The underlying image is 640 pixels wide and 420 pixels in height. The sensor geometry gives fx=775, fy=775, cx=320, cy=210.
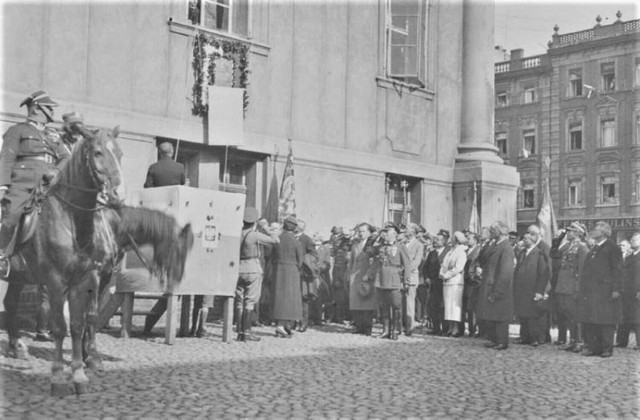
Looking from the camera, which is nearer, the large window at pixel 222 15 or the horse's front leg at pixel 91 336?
the horse's front leg at pixel 91 336

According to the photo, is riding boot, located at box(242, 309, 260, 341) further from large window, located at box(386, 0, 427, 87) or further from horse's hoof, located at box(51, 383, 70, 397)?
large window, located at box(386, 0, 427, 87)

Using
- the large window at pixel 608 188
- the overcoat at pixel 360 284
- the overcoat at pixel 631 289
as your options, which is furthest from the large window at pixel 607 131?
the overcoat at pixel 360 284

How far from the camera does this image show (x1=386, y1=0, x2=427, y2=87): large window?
19.5m

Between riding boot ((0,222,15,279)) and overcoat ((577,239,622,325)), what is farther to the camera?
overcoat ((577,239,622,325))

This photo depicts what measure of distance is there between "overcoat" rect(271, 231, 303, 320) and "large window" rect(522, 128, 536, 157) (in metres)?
46.6

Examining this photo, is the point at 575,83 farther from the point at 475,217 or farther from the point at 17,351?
the point at 17,351

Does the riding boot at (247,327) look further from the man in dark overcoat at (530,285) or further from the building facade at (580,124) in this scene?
the building facade at (580,124)

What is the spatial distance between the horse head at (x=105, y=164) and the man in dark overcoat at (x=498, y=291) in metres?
7.32

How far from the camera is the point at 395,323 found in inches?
521

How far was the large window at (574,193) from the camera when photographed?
175 ft

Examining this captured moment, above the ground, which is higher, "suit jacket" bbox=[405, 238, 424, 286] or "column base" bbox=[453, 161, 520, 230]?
"column base" bbox=[453, 161, 520, 230]

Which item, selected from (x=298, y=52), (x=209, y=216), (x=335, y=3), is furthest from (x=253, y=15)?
(x=209, y=216)

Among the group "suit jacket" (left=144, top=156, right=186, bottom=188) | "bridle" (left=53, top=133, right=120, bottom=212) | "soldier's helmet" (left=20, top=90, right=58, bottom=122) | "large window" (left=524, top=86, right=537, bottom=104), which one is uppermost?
"large window" (left=524, top=86, right=537, bottom=104)

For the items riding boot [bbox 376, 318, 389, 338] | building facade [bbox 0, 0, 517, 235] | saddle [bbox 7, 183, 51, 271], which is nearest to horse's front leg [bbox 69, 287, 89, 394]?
saddle [bbox 7, 183, 51, 271]
